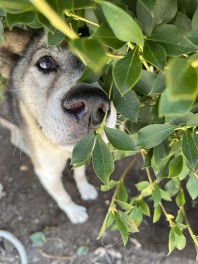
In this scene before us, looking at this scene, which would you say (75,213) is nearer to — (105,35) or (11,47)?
(11,47)

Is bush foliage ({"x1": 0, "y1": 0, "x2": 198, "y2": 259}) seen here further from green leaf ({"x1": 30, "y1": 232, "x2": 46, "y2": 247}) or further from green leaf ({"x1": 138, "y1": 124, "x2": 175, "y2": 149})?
green leaf ({"x1": 30, "y1": 232, "x2": 46, "y2": 247})

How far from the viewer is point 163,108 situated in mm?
503

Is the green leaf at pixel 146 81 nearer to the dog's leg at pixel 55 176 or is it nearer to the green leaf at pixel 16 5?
the green leaf at pixel 16 5

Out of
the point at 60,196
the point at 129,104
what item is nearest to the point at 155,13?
the point at 129,104

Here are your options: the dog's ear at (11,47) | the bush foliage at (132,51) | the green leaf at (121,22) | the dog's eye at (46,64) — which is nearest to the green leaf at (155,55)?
the bush foliage at (132,51)

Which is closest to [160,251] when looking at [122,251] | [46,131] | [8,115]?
[122,251]

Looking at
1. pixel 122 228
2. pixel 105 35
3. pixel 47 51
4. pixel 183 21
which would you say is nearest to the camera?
pixel 105 35

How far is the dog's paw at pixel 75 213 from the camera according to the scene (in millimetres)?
2816

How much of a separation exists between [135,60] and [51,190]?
208 cm

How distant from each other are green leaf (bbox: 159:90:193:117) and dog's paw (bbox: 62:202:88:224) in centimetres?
238

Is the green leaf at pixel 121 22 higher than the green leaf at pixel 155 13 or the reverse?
higher

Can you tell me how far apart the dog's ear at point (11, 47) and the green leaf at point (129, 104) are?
114cm

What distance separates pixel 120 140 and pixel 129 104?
0.29ft

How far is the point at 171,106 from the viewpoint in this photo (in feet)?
1.65
